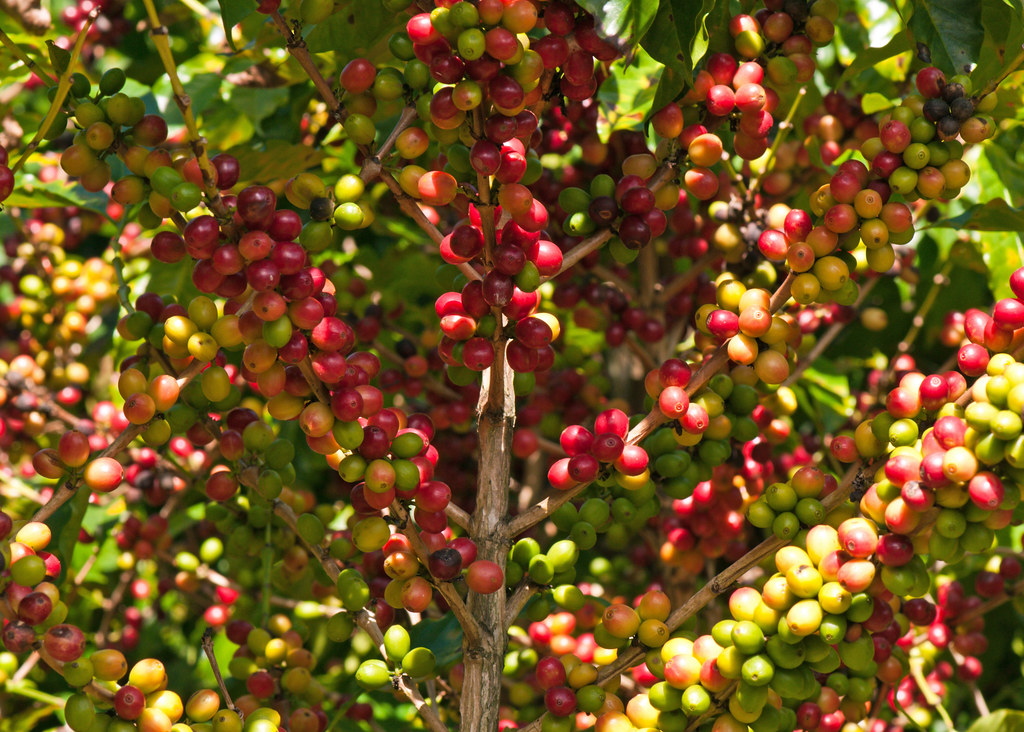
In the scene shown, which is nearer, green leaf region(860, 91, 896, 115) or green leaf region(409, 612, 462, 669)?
green leaf region(409, 612, 462, 669)

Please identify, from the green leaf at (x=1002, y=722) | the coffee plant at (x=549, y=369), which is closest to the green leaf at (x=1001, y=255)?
the coffee plant at (x=549, y=369)

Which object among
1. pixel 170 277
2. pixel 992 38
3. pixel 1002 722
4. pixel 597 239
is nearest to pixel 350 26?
pixel 597 239

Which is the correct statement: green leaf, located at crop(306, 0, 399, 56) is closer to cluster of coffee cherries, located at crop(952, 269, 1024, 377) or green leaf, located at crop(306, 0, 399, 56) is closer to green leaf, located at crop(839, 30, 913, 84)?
green leaf, located at crop(839, 30, 913, 84)

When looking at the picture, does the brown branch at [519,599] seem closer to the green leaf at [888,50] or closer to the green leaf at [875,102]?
the green leaf at [888,50]

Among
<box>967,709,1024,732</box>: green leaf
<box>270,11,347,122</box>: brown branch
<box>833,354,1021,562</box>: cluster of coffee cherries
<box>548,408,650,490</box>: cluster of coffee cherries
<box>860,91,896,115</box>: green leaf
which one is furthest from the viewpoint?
<box>860,91,896,115</box>: green leaf

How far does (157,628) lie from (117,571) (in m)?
0.21

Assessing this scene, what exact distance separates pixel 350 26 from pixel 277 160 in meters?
0.39

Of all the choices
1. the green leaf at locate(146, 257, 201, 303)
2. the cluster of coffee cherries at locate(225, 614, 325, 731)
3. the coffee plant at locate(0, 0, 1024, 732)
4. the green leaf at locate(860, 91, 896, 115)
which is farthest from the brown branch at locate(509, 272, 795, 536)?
the green leaf at locate(146, 257, 201, 303)

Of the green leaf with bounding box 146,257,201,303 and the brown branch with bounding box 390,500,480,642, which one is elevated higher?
the brown branch with bounding box 390,500,480,642

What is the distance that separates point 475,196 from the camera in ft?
4.55

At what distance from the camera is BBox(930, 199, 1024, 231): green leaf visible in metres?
1.79

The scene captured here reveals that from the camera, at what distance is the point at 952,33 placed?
1576 millimetres

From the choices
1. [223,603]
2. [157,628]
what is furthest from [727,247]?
[157,628]

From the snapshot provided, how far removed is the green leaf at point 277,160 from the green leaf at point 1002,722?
5.86 ft
